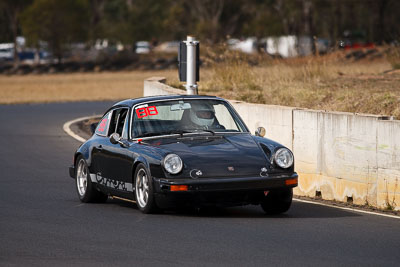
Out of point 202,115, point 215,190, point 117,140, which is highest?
point 202,115

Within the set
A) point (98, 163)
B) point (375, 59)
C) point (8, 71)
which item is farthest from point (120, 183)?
point (8, 71)

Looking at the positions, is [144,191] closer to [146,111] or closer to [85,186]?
[146,111]

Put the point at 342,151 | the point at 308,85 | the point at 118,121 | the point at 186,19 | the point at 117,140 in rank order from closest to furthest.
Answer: the point at 117,140 → the point at 118,121 → the point at 342,151 → the point at 308,85 → the point at 186,19

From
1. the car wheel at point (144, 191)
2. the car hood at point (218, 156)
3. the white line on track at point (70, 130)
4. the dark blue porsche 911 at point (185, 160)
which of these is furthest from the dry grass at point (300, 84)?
the car wheel at point (144, 191)

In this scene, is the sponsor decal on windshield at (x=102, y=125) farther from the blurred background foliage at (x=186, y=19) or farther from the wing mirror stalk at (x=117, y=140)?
the blurred background foliage at (x=186, y=19)

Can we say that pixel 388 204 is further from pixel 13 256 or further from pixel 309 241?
pixel 13 256

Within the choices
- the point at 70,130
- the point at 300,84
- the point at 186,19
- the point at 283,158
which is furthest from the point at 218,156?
the point at 186,19

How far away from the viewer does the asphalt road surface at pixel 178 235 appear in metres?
8.41

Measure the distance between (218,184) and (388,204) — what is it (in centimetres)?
247

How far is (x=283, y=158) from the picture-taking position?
1109 centimetres

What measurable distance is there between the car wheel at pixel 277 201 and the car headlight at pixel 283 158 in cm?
28

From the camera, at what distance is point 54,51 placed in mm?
74688

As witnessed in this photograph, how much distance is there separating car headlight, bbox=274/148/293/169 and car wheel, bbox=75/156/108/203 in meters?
2.83

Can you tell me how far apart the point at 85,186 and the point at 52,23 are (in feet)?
214
